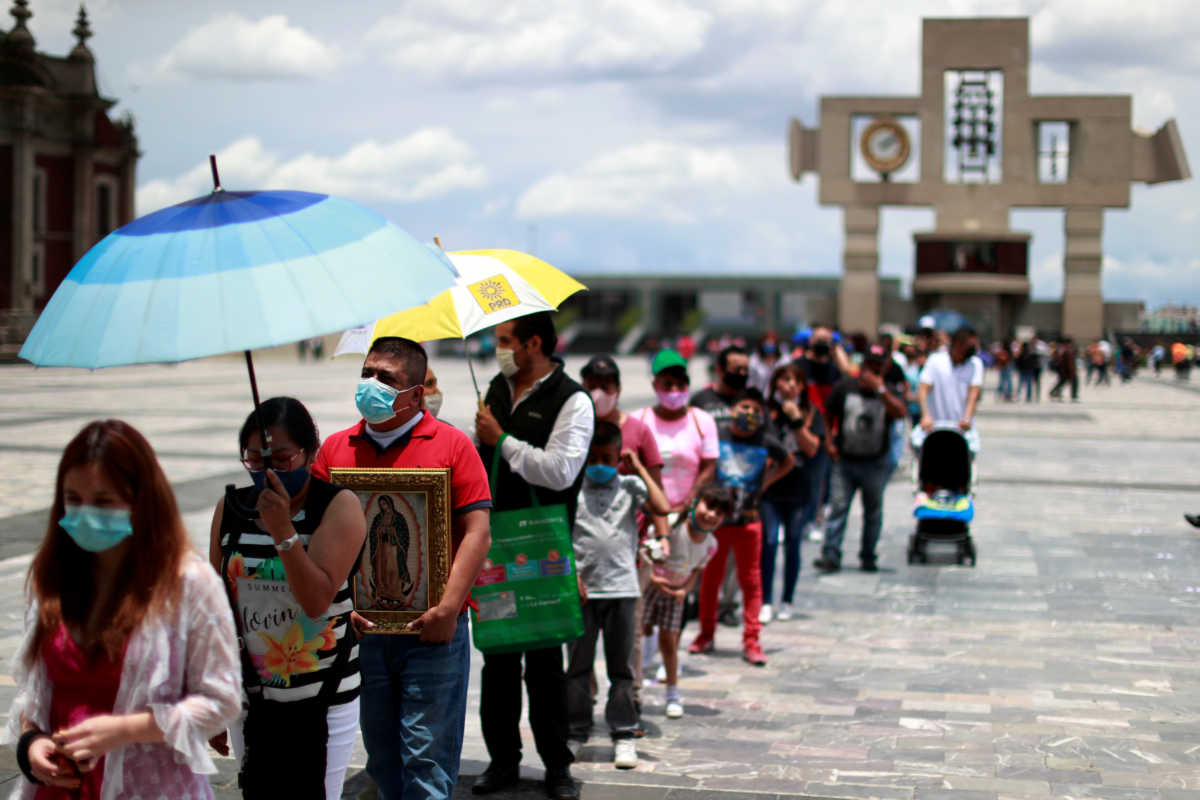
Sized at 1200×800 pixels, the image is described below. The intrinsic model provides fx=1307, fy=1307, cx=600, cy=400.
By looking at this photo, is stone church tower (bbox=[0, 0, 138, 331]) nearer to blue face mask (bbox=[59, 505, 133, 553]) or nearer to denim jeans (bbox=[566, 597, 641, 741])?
denim jeans (bbox=[566, 597, 641, 741])

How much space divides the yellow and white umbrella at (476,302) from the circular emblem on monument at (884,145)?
58.9 m

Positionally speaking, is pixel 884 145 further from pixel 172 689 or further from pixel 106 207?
pixel 172 689

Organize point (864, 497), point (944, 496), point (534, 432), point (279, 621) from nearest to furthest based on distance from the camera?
point (279, 621) < point (534, 432) < point (864, 497) < point (944, 496)

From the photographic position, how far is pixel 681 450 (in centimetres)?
703

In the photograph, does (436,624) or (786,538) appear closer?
(436,624)

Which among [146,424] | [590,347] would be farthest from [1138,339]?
[146,424]

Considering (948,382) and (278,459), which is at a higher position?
(948,382)

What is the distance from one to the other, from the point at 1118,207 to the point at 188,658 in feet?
213

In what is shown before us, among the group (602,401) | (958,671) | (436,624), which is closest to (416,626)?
(436,624)

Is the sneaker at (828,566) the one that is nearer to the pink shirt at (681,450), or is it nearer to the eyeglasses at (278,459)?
the pink shirt at (681,450)

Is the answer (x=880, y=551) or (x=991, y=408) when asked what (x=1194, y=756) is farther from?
(x=991, y=408)

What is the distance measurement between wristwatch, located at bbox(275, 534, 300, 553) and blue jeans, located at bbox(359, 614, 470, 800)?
0.91 m

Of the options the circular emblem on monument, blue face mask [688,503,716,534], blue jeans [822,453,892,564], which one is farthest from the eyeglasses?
the circular emblem on monument

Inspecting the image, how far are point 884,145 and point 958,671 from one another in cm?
5733
